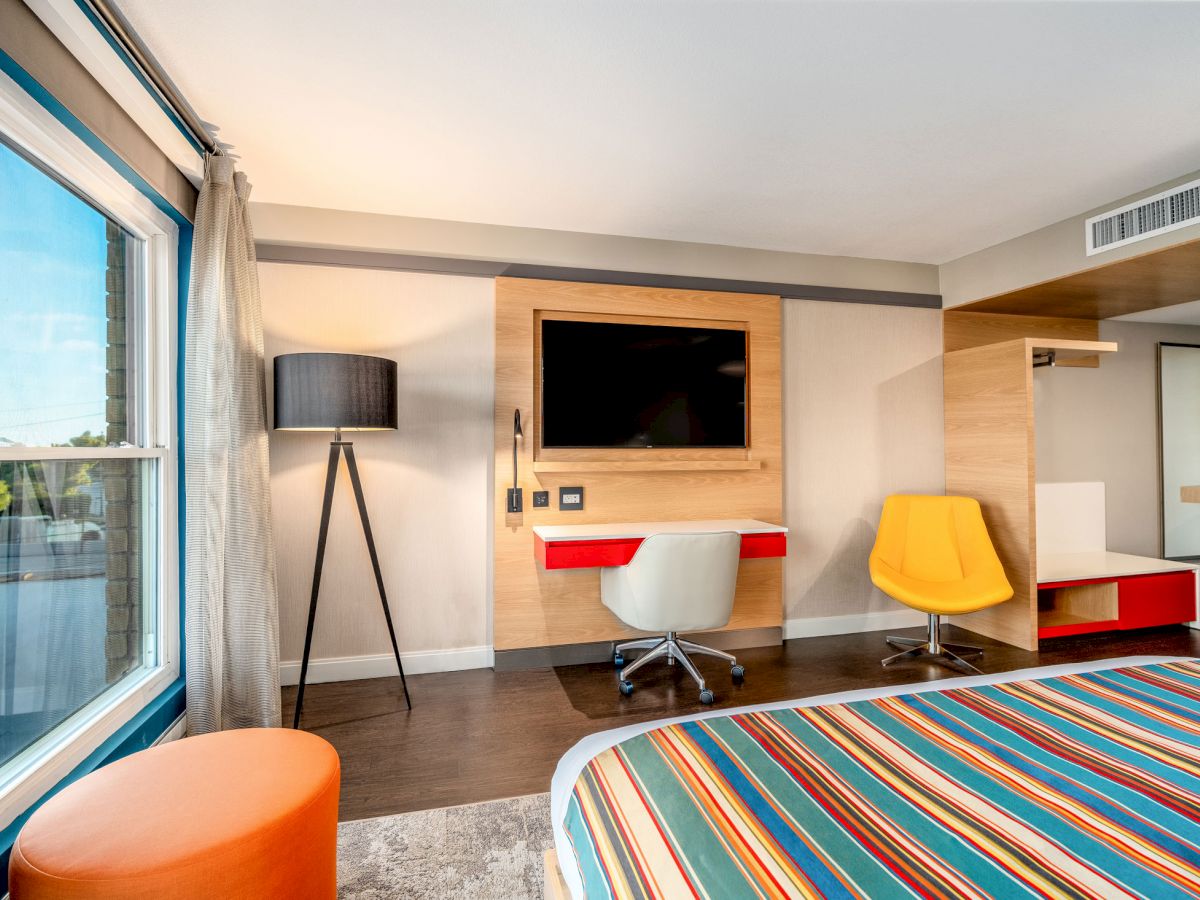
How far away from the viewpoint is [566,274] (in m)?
3.54

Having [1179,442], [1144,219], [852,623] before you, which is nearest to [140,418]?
[852,623]

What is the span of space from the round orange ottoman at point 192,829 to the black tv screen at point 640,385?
7.38 ft

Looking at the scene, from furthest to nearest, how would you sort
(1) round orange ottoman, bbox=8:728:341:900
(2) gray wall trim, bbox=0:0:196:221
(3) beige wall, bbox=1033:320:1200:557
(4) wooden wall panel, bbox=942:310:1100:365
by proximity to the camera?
(3) beige wall, bbox=1033:320:1200:557
(4) wooden wall panel, bbox=942:310:1100:365
(2) gray wall trim, bbox=0:0:196:221
(1) round orange ottoman, bbox=8:728:341:900

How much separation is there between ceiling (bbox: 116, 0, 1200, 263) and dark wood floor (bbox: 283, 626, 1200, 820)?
7.99 ft

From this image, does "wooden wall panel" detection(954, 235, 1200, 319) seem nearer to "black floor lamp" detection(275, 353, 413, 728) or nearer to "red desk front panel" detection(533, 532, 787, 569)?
"red desk front panel" detection(533, 532, 787, 569)

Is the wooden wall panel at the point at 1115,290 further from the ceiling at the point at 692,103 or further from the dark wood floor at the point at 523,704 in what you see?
the dark wood floor at the point at 523,704

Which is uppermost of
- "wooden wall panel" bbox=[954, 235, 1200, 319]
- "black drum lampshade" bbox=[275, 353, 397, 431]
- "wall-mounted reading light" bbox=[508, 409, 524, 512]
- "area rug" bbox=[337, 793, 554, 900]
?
"wooden wall panel" bbox=[954, 235, 1200, 319]

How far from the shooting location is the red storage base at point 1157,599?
12.5ft

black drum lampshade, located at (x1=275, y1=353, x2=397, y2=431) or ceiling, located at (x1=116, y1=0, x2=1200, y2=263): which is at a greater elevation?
ceiling, located at (x1=116, y1=0, x2=1200, y2=263)

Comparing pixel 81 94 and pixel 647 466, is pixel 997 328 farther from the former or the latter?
pixel 81 94

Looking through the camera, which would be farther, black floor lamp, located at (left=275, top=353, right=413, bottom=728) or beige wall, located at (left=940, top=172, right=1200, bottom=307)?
beige wall, located at (left=940, top=172, right=1200, bottom=307)

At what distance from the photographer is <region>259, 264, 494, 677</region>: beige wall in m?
3.19

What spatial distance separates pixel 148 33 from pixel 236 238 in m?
0.74

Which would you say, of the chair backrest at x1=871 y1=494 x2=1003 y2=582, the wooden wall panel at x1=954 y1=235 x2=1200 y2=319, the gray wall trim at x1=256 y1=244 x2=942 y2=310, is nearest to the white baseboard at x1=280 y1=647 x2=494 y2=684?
the gray wall trim at x1=256 y1=244 x2=942 y2=310
